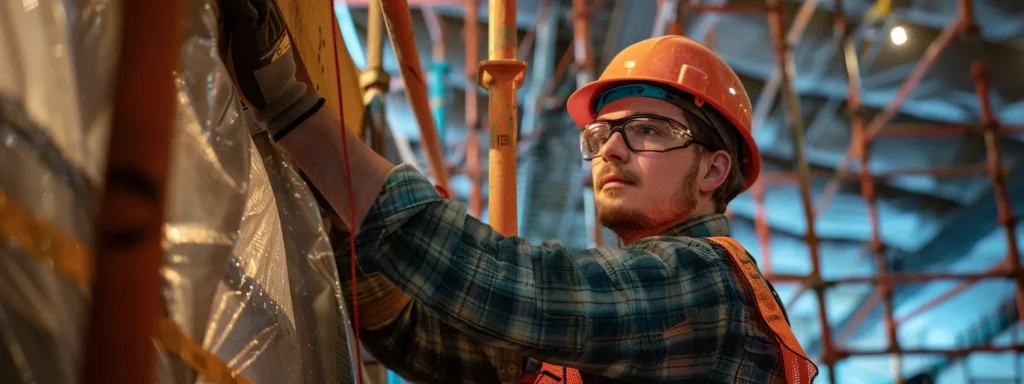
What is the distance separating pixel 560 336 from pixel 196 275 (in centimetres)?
73

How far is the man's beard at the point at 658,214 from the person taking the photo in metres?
2.39

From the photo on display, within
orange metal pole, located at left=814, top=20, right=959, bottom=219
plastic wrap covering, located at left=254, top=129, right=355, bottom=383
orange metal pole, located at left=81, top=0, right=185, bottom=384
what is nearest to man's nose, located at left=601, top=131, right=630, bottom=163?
plastic wrap covering, located at left=254, top=129, right=355, bottom=383

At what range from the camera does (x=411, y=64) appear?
2.78 meters

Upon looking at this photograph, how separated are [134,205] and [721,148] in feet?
7.01

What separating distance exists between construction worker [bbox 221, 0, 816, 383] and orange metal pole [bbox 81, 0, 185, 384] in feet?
2.75

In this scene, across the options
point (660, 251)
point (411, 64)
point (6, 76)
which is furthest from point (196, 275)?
point (411, 64)

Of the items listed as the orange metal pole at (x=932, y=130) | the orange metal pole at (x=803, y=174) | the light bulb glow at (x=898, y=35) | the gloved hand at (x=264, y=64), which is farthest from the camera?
the light bulb glow at (x=898, y=35)

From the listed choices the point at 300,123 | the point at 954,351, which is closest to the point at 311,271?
the point at 300,123

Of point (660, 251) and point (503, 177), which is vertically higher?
point (503, 177)

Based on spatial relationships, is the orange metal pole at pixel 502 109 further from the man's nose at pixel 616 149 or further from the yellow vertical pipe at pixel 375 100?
the yellow vertical pipe at pixel 375 100

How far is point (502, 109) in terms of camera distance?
2426 mm

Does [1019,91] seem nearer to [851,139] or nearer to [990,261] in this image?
[851,139]

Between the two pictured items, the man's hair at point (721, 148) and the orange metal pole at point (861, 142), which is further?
the orange metal pole at point (861, 142)

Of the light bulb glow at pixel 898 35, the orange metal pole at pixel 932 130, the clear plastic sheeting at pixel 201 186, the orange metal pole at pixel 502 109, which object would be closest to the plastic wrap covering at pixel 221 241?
the clear plastic sheeting at pixel 201 186
